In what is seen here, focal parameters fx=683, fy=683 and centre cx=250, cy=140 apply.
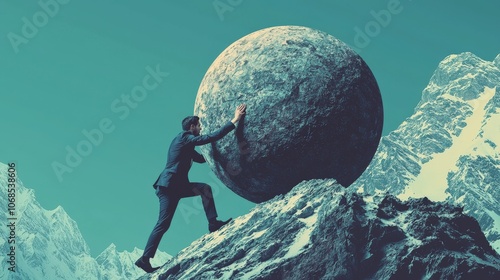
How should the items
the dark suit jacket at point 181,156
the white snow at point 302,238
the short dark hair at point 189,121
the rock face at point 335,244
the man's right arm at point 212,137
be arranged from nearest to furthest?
the rock face at point 335,244, the white snow at point 302,238, the man's right arm at point 212,137, the dark suit jacket at point 181,156, the short dark hair at point 189,121

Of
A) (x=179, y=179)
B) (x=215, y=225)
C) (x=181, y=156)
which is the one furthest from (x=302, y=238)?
(x=181, y=156)

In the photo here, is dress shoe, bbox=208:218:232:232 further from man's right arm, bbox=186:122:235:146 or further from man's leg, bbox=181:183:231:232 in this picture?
man's right arm, bbox=186:122:235:146

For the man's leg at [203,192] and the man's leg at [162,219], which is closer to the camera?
the man's leg at [162,219]

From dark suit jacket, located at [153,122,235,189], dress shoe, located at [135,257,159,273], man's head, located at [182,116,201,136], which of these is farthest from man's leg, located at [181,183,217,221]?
dress shoe, located at [135,257,159,273]

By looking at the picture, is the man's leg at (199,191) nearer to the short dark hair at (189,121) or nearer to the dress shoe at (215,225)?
the dress shoe at (215,225)

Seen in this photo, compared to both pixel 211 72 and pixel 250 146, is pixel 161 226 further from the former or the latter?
pixel 211 72

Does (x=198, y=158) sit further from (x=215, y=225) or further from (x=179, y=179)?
(x=215, y=225)

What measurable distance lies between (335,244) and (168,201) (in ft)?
10.6

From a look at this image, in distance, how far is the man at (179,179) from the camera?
1283cm

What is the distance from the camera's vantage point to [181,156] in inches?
514

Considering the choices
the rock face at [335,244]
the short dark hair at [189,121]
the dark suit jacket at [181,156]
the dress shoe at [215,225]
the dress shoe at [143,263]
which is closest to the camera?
the rock face at [335,244]

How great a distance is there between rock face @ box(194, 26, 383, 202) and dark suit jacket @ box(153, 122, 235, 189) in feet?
2.55

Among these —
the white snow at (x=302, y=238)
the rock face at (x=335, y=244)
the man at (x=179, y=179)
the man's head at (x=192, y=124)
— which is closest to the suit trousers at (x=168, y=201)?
the man at (x=179, y=179)

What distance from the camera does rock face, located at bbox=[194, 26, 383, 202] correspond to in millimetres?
13219
